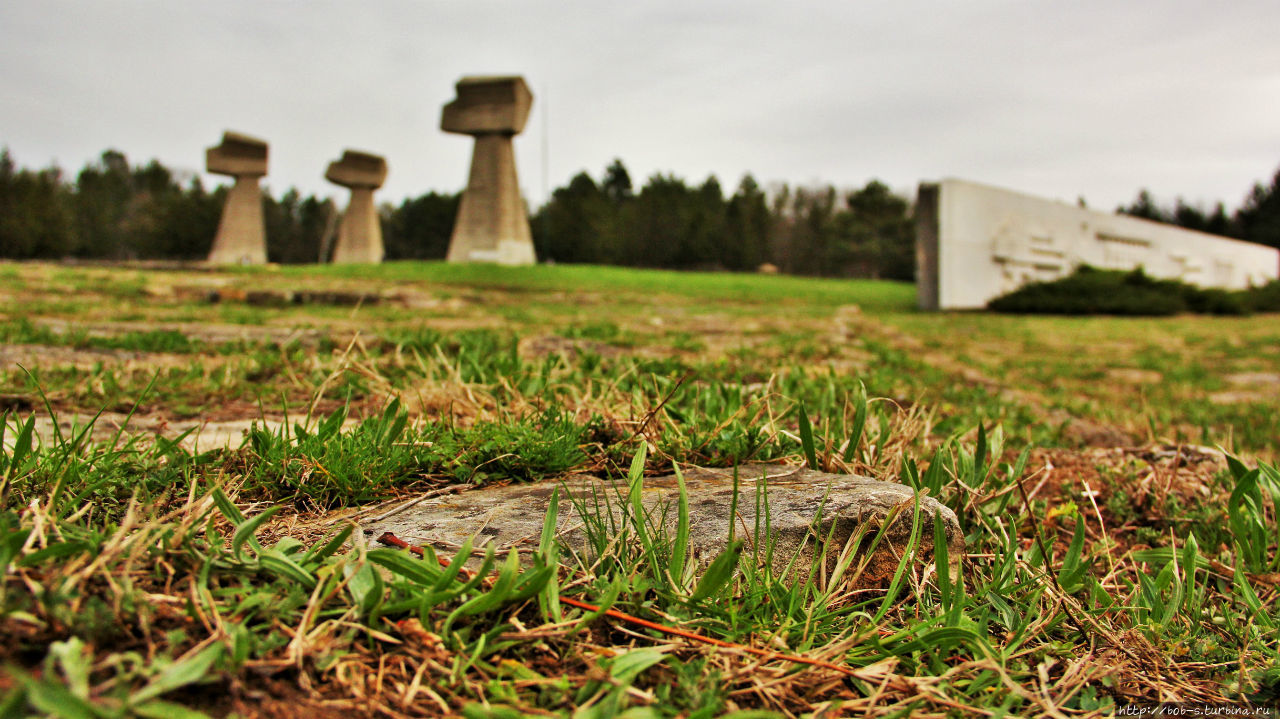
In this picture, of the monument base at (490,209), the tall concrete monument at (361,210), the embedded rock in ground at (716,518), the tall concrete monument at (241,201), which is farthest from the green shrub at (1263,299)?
the tall concrete monument at (241,201)

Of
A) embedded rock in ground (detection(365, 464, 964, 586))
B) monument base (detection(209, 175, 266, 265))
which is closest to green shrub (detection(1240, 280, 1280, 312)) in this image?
embedded rock in ground (detection(365, 464, 964, 586))

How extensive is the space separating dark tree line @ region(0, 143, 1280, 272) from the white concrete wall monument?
24881 millimetres

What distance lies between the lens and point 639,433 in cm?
148

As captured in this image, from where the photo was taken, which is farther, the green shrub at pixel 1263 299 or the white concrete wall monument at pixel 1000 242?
the green shrub at pixel 1263 299

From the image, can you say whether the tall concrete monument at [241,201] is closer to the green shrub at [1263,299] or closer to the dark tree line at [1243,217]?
the green shrub at [1263,299]

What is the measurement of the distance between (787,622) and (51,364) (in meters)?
3.08

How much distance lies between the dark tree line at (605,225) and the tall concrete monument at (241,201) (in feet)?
36.1

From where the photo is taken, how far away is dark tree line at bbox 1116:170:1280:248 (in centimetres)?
4656

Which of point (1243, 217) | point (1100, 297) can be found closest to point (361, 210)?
point (1100, 297)

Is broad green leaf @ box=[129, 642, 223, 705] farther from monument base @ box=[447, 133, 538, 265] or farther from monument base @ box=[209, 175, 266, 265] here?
monument base @ box=[209, 175, 266, 265]

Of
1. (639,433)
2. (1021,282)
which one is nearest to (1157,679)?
(639,433)

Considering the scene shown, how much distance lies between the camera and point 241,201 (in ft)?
82.1

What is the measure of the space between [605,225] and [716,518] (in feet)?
134

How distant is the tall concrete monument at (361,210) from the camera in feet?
84.1
